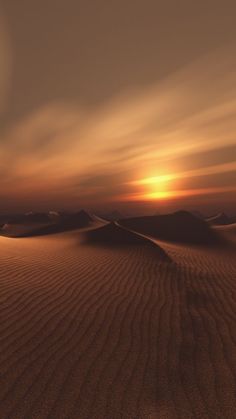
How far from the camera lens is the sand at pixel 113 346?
11.6ft

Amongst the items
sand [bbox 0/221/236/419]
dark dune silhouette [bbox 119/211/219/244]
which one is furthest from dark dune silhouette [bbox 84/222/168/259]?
sand [bbox 0/221/236/419]

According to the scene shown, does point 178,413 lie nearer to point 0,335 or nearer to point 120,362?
point 120,362

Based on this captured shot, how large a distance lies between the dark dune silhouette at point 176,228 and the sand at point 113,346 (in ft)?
54.6

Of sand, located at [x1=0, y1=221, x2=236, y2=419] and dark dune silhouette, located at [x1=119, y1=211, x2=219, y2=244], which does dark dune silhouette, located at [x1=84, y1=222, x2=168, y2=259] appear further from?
sand, located at [x1=0, y1=221, x2=236, y2=419]

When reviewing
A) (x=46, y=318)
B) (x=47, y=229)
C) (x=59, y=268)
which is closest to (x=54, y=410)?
(x=46, y=318)

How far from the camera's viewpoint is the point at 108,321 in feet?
19.4

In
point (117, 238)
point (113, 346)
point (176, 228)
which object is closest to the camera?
point (113, 346)

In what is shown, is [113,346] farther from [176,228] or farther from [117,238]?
[176,228]

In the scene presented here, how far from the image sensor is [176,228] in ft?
98.3

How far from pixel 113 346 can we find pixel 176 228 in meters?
25.8

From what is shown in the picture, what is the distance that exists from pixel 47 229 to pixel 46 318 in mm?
32196

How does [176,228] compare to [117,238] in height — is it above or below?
below

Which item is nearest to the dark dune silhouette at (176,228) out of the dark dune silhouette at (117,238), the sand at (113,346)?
the dark dune silhouette at (117,238)

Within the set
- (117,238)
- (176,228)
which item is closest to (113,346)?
(117,238)
